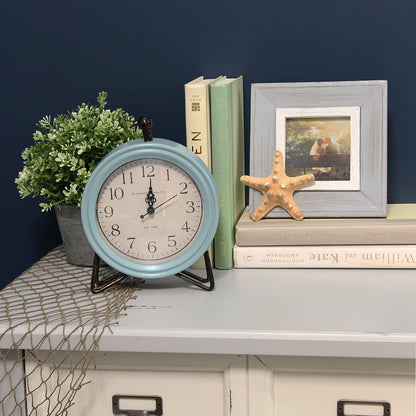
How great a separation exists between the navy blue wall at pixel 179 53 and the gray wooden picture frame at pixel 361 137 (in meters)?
0.12

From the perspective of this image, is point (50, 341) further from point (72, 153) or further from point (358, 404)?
point (358, 404)

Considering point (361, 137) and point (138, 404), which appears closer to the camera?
point (138, 404)

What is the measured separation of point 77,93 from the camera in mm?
1397

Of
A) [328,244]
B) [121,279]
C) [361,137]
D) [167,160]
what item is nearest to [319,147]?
[361,137]

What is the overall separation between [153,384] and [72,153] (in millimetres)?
434

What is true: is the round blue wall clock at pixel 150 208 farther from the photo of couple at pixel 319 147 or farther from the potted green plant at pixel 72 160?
the photo of couple at pixel 319 147

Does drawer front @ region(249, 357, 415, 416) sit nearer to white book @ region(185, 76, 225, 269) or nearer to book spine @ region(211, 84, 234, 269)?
book spine @ region(211, 84, 234, 269)

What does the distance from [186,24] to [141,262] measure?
54 cm

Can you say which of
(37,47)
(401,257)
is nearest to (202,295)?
(401,257)

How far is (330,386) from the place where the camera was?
3.20 feet

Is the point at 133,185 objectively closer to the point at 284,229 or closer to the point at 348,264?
the point at 284,229

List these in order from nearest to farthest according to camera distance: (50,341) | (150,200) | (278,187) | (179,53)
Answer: (50,341), (150,200), (278,187), (179,53)

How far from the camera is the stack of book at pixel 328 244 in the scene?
1.16 metres

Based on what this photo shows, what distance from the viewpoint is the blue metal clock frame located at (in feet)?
3.47
